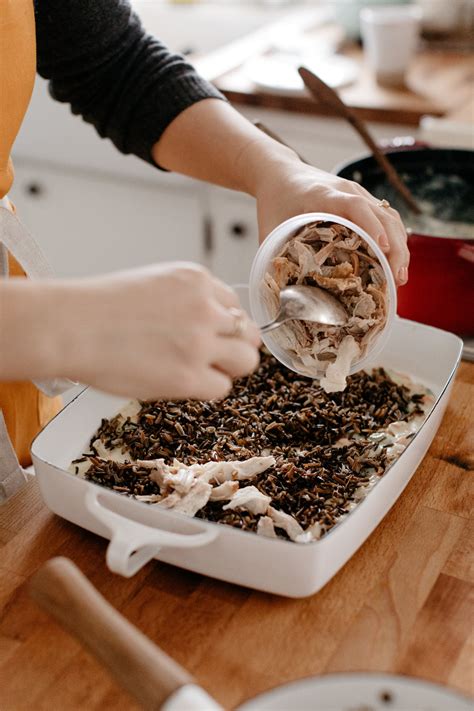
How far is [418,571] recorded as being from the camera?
836 mm

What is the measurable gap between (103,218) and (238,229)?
491 mm

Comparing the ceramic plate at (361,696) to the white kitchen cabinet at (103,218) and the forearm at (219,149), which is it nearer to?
the forearm at (219,149)

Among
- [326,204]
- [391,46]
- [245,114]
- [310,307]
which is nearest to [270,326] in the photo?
[310,307]

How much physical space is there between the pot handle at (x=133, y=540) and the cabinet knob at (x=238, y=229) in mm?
1518

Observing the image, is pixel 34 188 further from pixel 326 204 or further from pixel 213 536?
pixel 213 536

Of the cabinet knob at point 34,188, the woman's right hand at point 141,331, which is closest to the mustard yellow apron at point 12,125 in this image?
the woman's right hand at point 141,331

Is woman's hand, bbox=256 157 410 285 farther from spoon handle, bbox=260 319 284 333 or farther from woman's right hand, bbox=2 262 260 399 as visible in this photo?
woman's right hand, bbox=2 262 260 399

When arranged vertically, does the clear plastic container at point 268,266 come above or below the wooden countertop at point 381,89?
above

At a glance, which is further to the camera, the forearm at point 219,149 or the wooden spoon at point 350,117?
the wooden spoon at point 350,117

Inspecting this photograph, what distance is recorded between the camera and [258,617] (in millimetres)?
786

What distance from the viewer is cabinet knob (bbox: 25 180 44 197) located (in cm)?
254

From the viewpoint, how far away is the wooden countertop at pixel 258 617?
2.37ft

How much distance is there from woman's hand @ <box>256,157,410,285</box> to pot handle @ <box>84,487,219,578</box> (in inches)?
15.4

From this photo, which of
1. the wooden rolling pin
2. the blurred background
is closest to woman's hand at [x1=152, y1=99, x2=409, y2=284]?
the wooden rolling pin
